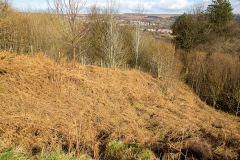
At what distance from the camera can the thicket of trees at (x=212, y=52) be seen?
13.8 metres

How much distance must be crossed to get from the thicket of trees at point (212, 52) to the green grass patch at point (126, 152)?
11.1 m

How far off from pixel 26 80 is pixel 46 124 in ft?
11.1

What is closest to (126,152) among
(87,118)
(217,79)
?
(87,118)

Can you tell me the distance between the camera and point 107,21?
16.9m

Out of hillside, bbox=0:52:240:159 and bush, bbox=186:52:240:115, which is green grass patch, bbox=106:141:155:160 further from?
bush, bbox=186:52:240:115

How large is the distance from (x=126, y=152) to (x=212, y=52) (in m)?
16.9

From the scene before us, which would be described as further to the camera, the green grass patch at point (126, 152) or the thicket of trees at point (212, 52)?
the thicket of trees at point (212, 52)

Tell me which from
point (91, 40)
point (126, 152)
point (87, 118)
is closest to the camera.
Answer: point (126, 152)

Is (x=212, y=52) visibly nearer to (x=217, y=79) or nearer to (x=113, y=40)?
(x=217, y=79)

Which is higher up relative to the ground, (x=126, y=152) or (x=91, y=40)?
(x=91, y=40)

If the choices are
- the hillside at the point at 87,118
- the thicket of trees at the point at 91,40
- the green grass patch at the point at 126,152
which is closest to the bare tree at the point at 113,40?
the thicket of trees at the point at 91,40

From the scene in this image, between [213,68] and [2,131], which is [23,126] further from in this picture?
[213,68]

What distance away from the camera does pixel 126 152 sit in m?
4.14

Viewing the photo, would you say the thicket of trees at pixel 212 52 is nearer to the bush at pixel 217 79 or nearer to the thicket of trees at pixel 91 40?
the bush at pixel 217 79
